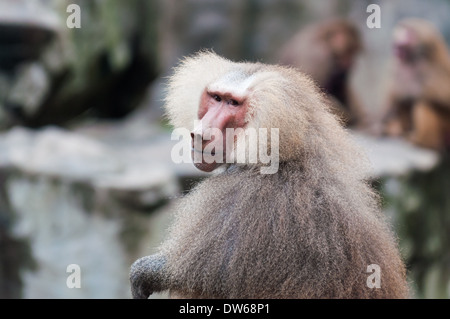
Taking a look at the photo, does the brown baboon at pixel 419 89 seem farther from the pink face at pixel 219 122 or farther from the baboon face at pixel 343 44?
the pink face at pixel 219 122

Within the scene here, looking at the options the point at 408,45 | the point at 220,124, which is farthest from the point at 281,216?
the point at 408,45

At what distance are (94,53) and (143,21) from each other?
4.65ft

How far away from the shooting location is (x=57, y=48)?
33.1ft

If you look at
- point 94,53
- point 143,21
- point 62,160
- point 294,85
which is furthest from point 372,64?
Answer: point 294,85

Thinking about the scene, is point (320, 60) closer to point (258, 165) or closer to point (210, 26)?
point (210, 26)

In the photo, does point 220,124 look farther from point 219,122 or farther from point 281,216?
point 281,216

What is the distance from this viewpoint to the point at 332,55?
10852 millimetres

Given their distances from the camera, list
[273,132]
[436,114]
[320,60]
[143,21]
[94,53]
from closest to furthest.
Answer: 1. [273,132]
2. [436,114]
3. [320,60]
4. [94,53]
5. [143,21]

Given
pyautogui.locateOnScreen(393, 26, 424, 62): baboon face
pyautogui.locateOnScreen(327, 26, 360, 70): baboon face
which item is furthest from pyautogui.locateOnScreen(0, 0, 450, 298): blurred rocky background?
pyautogui.locateOnScreen(393, 26, 424, 62): baboon face

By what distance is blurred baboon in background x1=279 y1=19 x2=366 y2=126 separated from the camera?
10.8 m

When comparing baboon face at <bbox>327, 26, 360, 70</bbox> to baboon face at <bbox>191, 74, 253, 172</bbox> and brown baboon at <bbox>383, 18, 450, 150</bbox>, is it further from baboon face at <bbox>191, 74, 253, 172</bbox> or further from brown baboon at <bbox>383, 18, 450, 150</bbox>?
baboon face at <bbox>191, 74, 253, 172</bbox>

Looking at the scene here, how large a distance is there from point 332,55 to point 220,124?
25.2 ft

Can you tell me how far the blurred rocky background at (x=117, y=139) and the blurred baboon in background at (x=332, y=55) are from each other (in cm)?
94

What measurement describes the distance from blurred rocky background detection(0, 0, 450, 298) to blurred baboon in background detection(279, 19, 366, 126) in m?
0.94
